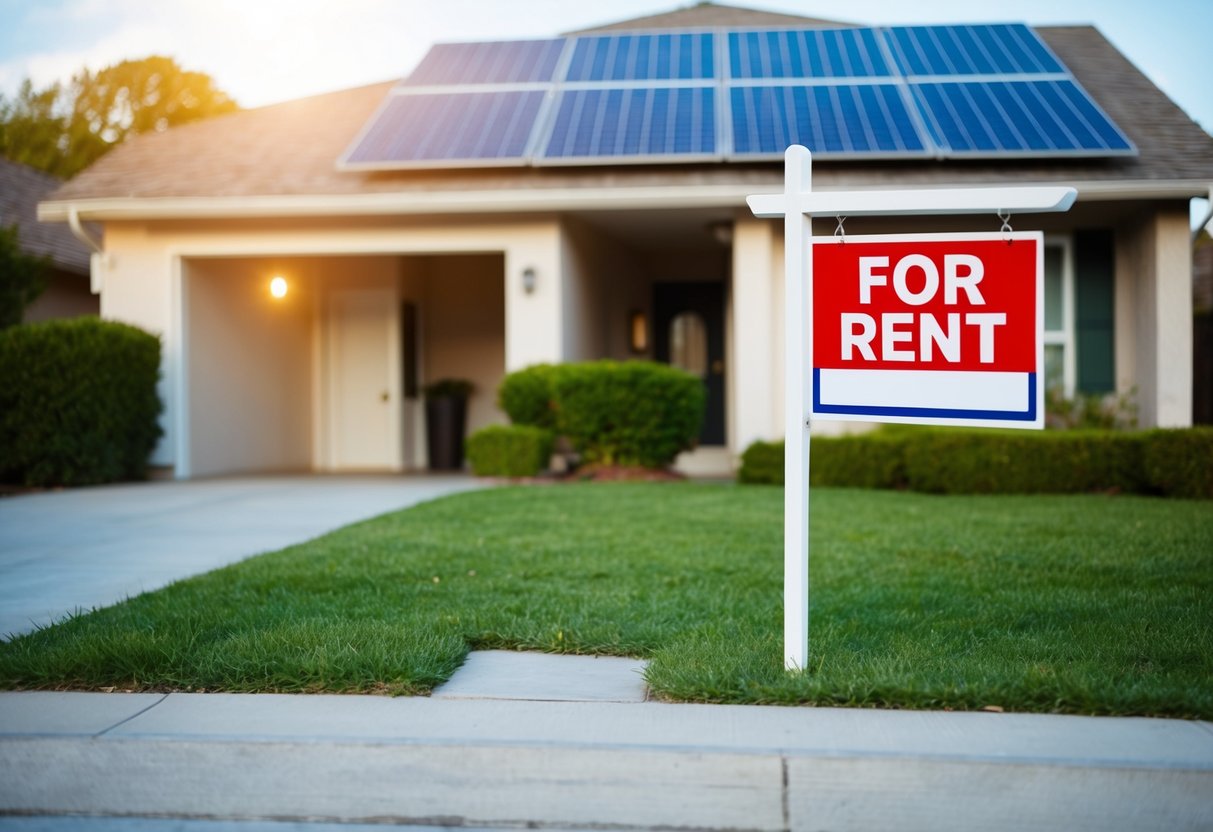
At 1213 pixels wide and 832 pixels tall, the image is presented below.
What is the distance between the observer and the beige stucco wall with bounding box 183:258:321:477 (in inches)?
478

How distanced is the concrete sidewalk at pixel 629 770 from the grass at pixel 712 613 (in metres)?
0.31

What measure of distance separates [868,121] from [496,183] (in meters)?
4.32

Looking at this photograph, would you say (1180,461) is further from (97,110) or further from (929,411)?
(97,110)

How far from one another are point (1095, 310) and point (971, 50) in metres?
3.99

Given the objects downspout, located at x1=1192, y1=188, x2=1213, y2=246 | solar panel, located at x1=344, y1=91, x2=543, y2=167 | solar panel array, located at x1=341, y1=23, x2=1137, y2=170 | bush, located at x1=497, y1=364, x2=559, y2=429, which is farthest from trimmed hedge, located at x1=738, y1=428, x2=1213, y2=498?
solar panel, located at x1=344, y1=91, x2=543, y2=167

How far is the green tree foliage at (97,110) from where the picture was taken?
29203 mm

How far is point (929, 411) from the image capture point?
3.44 meters

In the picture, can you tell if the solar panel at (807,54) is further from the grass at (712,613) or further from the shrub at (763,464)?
the grass at (712,613)

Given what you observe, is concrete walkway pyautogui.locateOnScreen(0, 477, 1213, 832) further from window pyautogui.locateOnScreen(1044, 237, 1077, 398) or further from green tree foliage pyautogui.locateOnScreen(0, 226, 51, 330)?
green tree foliage pyautogui.locateOnScreen(0, 226, 51, 330)

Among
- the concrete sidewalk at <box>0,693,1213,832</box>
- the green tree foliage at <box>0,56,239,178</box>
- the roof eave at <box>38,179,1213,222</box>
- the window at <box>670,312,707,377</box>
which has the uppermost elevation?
the green tree foliage at <box>0,56,239,178</box>

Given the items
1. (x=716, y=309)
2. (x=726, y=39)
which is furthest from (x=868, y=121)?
(x=716, y=309)

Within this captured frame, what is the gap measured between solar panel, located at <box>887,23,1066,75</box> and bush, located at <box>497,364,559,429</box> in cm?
611

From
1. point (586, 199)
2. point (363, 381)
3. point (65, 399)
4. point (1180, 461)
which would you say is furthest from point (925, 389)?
point (363, 381)

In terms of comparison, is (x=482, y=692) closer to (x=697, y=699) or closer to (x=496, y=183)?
(x=697, y=699)
